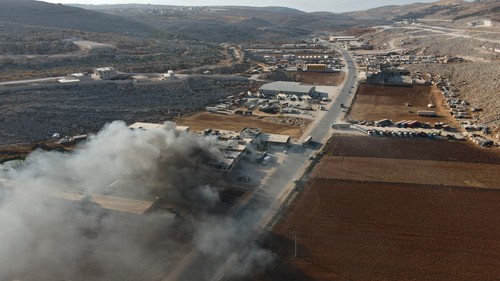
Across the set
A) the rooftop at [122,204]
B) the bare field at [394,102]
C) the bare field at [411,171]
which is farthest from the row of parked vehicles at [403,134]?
the rooftop at [122,204]

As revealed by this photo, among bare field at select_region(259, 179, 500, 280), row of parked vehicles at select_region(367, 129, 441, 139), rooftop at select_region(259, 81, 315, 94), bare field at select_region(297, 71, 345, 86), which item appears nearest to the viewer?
bare field at select_region(259, 179, 500, 280)

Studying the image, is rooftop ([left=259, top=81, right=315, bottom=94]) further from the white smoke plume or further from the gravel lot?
the white smoke plume

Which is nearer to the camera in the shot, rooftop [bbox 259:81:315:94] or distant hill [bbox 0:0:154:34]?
rooftop [bbox 259:81:315:94]

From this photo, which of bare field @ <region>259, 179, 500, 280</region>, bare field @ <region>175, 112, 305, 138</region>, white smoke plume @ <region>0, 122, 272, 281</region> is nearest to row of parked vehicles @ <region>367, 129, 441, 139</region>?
bare field @ <region>175, 112, 305, 138</region>

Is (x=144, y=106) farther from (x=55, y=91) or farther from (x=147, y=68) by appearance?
(x=147, y=68)

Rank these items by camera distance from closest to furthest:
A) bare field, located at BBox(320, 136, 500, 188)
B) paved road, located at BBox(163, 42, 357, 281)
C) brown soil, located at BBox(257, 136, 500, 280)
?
paved road, located at BBox(163, 42, 357, 281)
brown soil, located at BBox(257, 136, 500, 280)
bare field, located at BBox(320, 136, 500, 188)

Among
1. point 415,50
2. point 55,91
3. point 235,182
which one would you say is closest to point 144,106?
point 55,91

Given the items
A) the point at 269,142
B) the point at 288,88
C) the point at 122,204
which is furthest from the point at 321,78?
the point at 122,204
